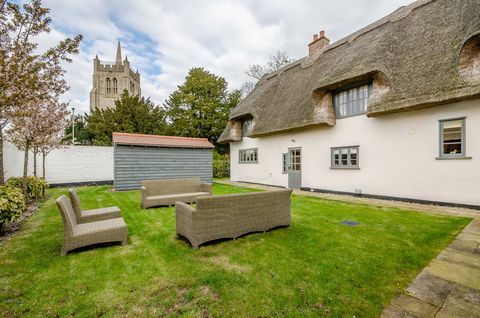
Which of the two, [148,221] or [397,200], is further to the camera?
[397,200]

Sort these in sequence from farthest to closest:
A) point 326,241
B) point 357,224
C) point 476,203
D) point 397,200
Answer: point 397,200 → point 476,203 → point 357,224 → point 326,241

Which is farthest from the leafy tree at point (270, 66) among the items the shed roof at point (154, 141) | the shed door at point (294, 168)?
the shed door at point (294, 168)

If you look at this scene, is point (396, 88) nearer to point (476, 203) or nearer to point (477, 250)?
point (476, 203)

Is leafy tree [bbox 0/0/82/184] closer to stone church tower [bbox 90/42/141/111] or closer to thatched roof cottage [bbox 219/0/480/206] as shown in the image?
thatched roof cottage [bbox 219/0/480/206]

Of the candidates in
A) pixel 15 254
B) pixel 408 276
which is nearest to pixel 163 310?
pixel 408 276

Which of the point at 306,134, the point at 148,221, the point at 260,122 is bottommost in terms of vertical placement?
the point at 148,221

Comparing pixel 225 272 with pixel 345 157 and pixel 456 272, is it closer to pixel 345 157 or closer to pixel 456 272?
pixel 456 272

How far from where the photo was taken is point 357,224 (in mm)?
5363

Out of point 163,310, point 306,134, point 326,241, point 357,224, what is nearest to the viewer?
point 163,310

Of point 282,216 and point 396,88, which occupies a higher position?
point 396,88

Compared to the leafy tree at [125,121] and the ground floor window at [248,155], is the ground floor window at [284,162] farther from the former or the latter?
the leafy tree at [125,121]

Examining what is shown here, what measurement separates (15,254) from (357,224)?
22.3ft

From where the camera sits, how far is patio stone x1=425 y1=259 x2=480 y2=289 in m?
2.79

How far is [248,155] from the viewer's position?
15.9 metres
